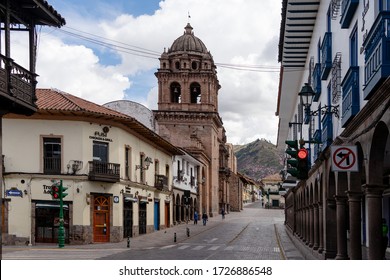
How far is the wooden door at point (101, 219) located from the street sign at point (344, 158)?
24.5m

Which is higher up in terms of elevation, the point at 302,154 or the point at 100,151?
the point at 100,151

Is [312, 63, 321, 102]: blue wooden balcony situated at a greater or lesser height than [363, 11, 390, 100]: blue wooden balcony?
greater

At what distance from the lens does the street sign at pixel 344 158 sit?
12062mm

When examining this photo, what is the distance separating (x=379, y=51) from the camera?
10.0 metres

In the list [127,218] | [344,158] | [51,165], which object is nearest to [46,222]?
[51,165]

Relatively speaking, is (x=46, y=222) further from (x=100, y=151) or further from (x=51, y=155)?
(x=100, y=151)

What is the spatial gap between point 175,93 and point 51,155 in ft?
148

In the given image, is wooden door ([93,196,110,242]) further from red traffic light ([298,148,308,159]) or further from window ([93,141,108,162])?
red traffic light ([298,148,308,159])

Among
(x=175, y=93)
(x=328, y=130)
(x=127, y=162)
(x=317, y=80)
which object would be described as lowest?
(x=328, y=130)

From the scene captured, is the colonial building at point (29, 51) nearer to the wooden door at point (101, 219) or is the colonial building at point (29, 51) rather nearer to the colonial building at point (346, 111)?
the colonial building at point (346, 111)

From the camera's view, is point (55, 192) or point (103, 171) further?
point (103, 171)

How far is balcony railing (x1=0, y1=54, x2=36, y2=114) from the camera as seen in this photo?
16.8 m

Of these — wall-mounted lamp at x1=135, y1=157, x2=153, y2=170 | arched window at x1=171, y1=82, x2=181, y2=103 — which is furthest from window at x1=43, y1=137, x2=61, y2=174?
arched window at x1=171, y1=82, x2=181, y2=103

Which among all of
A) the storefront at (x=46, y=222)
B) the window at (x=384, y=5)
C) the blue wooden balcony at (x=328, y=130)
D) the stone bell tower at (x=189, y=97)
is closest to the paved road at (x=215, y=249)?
the storefront at (x=46, y=222)
